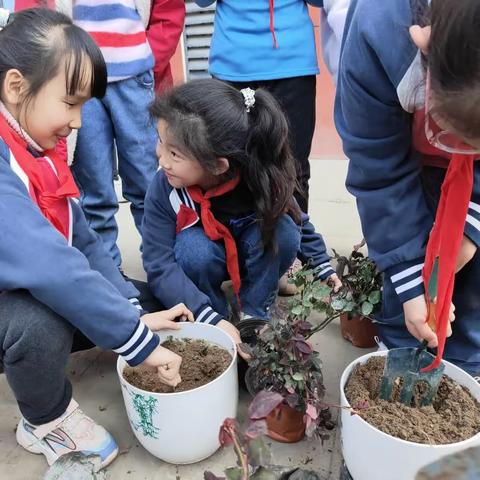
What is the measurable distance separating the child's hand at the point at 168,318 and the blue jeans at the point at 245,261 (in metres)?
0.19

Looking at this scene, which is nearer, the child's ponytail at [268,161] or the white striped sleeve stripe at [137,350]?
the white striped sleeve stripe at [137,350]

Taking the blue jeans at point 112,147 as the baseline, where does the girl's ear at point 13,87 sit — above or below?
above

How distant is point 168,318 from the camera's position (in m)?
1.30

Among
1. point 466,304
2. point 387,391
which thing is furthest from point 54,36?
point 466,304

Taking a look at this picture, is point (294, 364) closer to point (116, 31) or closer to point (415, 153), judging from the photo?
point (415, 153)

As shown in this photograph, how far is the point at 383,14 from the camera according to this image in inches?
35.2

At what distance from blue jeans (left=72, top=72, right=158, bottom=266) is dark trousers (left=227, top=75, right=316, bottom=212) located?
1.08 feet

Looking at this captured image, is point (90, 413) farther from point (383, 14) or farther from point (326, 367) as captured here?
point (383, 14)

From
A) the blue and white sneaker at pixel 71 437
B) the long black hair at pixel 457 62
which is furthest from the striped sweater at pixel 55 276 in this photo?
the long black hair at pixel 457 62

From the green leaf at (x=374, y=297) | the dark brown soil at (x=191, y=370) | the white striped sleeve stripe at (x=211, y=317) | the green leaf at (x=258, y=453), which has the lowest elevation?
the white striped sleeve stripe at (x=211, y=317)

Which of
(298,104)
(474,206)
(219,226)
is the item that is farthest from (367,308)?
(298,104)

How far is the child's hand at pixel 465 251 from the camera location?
1.08 m

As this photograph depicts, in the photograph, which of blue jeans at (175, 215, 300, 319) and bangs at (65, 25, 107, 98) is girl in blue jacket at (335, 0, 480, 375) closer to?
blue jeans at (175, 215, 300, 319)

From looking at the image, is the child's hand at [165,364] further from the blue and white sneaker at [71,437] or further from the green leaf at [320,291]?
the green leaf at [320,291]
